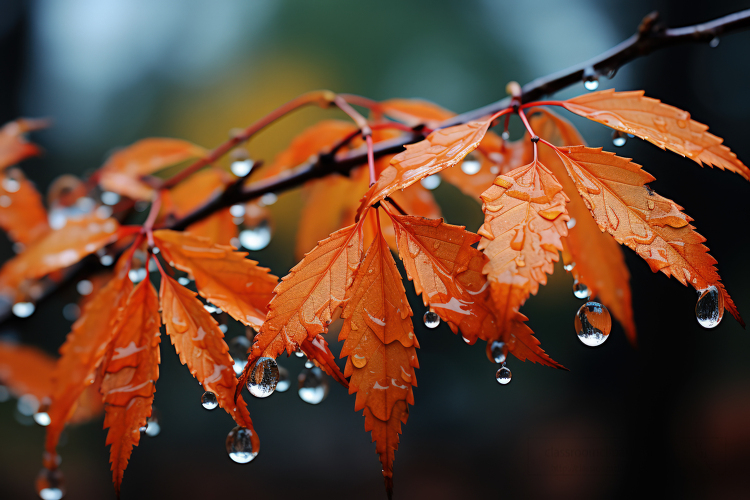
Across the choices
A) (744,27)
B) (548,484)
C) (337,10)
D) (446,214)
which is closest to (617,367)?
(548,484)

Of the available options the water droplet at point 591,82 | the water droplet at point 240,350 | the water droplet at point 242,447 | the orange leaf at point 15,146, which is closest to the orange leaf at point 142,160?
the orange leaf at point 15,146

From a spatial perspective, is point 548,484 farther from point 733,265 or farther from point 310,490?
point 733,265

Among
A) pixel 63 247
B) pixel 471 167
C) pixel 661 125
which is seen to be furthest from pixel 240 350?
pixel 661 125

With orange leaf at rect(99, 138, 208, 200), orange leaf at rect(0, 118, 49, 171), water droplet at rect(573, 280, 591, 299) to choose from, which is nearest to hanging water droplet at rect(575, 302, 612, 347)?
water droplet at rect(573, 280, 591, 299)

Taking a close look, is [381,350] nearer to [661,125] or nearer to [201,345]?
[201,345]

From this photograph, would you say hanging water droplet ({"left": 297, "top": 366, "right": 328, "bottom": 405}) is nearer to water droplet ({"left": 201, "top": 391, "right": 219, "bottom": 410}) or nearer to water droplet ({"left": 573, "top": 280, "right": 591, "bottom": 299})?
water droplet ({"left": 201, "top": 391, "right": 219, "bottom": 410})

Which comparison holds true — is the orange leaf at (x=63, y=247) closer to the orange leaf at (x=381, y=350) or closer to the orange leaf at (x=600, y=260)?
the orange leaf at (x=381, y=350)
